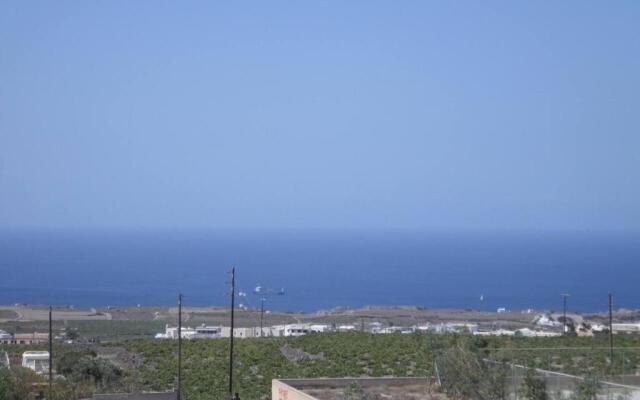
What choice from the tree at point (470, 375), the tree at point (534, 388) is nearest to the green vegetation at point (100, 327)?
the tree at point (470, 375)

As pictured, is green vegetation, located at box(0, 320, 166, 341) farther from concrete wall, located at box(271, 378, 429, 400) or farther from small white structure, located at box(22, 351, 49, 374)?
concrete wall, located at box(271, 378, 429, 400)

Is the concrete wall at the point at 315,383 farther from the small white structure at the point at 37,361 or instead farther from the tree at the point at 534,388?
the small white structure at the point at 37,361

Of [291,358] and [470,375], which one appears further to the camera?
[291,358]

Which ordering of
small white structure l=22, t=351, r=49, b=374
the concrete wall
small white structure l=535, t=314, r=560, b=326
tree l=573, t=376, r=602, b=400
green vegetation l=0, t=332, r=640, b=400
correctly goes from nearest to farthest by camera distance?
tree l=573, t=376, r=602, b=400 < green vegetation l=0, t=332, r=640, b=400 < the concrete wall < small white structure l=22, t=351, r=49, b=374 < small white structure l=535, t=314, r=560, b=326

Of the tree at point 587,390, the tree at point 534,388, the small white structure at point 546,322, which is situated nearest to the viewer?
the tree at point 587,390

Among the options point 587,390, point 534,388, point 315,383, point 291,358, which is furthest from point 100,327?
point 587,390

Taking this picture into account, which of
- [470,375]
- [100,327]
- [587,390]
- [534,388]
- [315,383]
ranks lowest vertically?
[100,327]

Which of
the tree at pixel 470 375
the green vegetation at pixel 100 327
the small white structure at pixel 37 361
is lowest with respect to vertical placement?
the green vegetation at pixel 100 327

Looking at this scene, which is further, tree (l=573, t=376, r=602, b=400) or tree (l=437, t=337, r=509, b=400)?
tree (l=437, t=337, r=509, b=400)

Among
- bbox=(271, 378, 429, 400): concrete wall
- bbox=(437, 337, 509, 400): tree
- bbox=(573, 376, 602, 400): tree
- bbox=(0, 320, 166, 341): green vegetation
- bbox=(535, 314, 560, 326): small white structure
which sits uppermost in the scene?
bbox=(573, 376, 602, 400): tree

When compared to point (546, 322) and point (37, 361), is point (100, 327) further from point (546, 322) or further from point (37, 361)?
point (37, 361)

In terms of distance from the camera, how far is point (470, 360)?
24297mm

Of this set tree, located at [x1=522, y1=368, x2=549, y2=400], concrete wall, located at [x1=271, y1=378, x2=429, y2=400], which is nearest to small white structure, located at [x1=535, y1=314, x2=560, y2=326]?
concrete wall, located at [x1=271, y1=378, x2=429, y2=400]

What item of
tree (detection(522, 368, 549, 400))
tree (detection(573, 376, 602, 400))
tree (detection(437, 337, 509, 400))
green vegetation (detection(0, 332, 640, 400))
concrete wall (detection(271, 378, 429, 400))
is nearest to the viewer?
tree (detection(573, 376, 602, 400))
